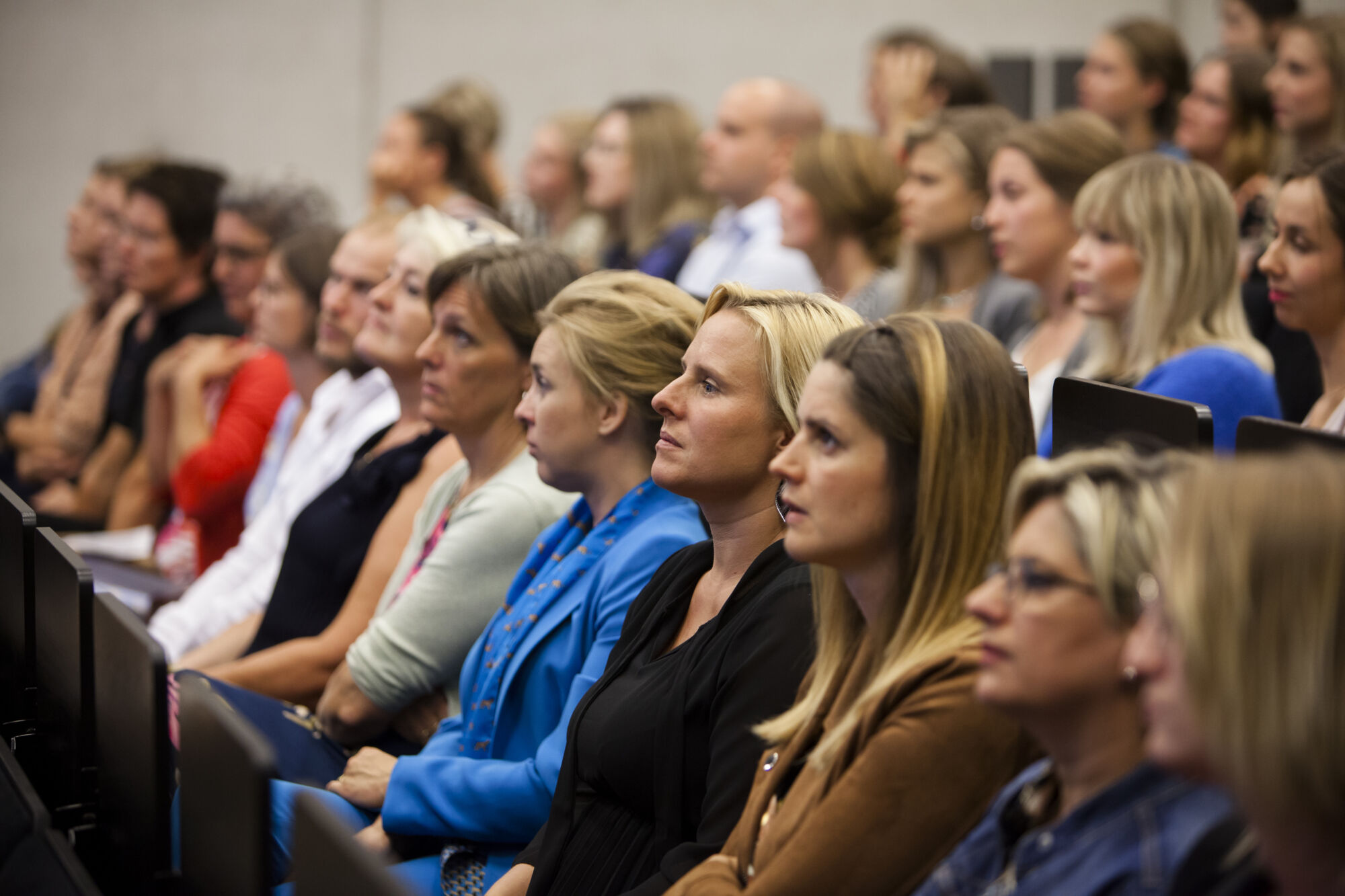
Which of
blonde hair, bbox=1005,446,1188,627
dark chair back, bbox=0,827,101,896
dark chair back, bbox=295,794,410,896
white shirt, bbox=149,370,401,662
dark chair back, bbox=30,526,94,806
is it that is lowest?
white shirt, bbox=149,370,401,662

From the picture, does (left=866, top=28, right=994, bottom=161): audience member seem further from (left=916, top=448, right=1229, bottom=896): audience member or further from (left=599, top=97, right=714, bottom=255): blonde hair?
(left=916, top=448, right=1229, bottom=896): audience member

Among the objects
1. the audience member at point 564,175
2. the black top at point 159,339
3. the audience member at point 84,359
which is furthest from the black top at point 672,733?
the audience member at point 564,175

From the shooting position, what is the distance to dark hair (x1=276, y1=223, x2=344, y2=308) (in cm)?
360

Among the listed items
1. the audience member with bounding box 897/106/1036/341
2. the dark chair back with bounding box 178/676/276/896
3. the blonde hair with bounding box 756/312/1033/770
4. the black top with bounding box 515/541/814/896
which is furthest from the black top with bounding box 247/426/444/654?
the audience member with bounding box 897/106/1036/341

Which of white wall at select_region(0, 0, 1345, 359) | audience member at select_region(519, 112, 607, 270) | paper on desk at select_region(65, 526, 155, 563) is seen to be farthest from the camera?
white wall at select_region(0, 0, 1345, 359)

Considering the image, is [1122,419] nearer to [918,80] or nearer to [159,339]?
[918,80]

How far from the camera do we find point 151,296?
4.91m

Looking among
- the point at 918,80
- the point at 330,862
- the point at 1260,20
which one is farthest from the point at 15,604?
the point at 1260,20

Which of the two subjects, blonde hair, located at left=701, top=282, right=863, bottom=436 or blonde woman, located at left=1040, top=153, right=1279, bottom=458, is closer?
blonde hair, located at left=701, top=282, right=863, bottom=436

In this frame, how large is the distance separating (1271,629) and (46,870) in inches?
49.6

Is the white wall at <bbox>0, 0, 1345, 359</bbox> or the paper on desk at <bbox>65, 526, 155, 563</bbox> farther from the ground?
the white wall at <bbox>0, 0, 1345, 359</bbox>

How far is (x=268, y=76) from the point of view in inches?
306

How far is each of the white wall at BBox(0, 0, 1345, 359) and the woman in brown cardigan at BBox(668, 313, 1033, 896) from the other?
Result: 22.1 feet

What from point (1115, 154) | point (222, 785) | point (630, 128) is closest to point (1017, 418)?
point (222, 785)
